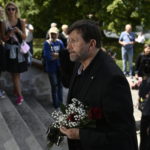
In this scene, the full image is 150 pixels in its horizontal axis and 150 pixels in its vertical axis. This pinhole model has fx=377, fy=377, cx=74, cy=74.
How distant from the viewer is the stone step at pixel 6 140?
519 centimetres

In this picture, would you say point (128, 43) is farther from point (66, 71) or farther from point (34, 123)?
point (66, 71)

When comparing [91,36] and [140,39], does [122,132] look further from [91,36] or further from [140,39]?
[140,39]

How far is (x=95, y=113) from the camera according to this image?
8.59 feet

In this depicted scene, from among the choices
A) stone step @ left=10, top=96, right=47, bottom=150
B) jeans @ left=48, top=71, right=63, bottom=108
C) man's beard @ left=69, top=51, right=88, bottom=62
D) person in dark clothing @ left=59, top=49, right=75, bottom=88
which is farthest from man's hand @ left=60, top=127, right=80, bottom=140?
jeans @ left=48, top=71, right=63, bottom=108

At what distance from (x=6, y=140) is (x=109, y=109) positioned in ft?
10.4

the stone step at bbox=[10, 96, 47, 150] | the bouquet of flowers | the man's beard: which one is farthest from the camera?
the stone step at bbox=[10, 96, 47, 150]

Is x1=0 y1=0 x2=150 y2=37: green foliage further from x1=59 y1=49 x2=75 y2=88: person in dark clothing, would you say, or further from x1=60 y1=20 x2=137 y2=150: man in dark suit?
x1=60 y1=20 x2=137 y2=150: man in dark suit

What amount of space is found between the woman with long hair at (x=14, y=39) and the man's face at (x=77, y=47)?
13.2ft

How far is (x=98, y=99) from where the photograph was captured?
103 inches

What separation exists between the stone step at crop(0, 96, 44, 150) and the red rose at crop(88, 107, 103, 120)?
9.98ft

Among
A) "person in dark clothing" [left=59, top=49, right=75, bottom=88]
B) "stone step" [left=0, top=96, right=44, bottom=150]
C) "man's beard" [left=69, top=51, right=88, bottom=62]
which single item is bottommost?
"stone step" [left=0, top=96, right=44, bottom=150]

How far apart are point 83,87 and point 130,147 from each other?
0.55 metres

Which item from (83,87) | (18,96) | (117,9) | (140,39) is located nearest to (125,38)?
(140,39)

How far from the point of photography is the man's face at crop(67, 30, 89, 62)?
2.72 metres
